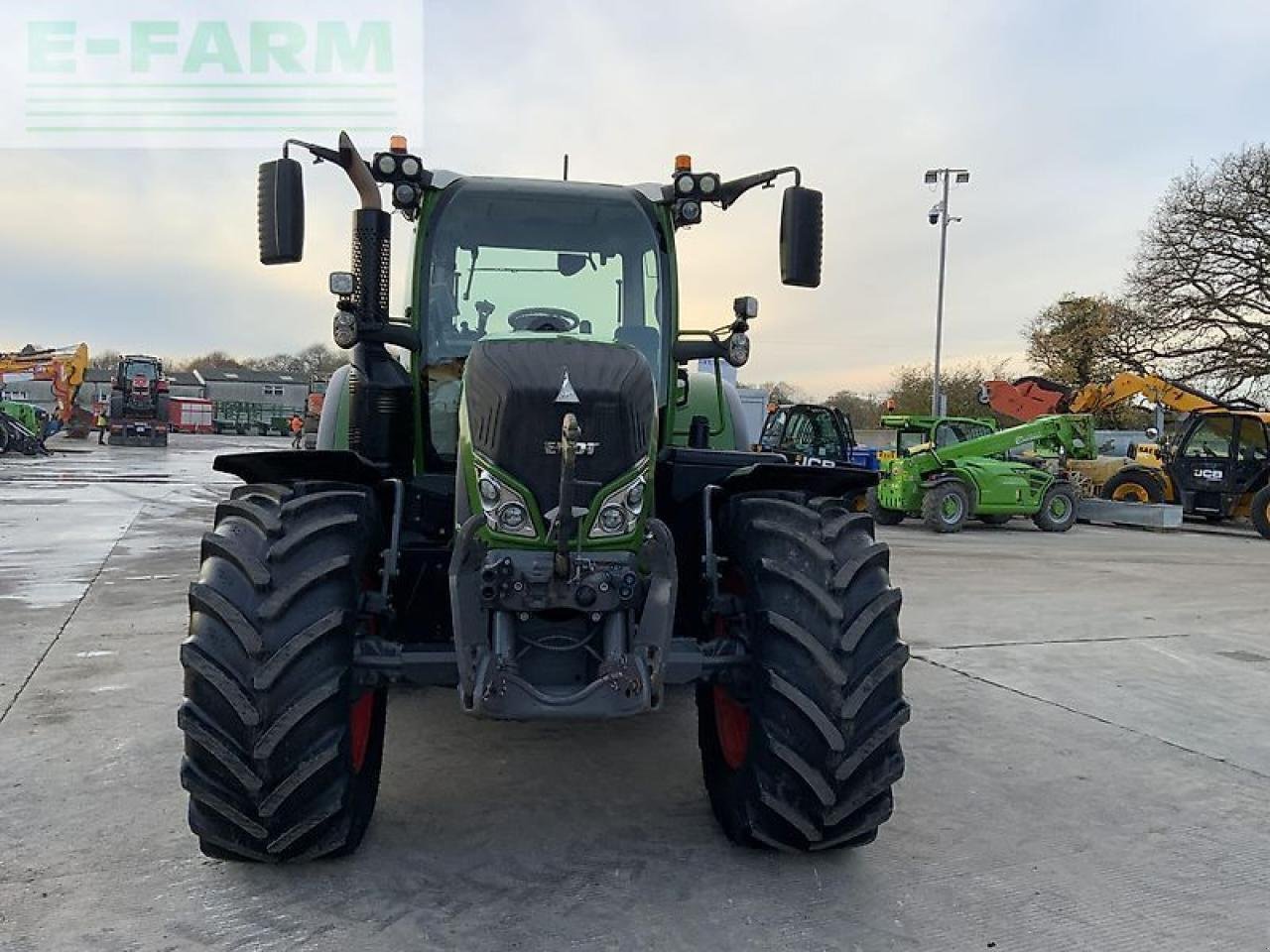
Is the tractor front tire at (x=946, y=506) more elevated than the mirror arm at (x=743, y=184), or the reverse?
the mirror arm at (x=743, y=184)

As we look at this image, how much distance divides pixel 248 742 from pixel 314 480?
97 centimetres

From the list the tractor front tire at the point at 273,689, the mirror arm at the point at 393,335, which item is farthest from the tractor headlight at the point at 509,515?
the mirror arm at the point at 393,335

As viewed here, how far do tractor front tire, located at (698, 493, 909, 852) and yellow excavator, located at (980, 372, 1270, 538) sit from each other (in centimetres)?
1648

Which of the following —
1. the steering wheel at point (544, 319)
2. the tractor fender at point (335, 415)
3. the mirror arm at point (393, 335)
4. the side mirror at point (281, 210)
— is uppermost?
the side mirror at point (281, 210)

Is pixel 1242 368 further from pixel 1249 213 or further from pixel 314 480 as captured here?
pixel 314 480

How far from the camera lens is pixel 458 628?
3025 mm

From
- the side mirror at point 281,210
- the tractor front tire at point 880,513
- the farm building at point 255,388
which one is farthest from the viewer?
the farm building at point 255,388

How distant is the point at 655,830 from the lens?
3.51 m

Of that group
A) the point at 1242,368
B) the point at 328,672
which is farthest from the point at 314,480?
the point at 1242,368

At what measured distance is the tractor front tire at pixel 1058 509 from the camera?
16.5 m

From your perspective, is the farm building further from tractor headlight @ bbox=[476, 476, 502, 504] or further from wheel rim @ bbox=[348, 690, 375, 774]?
tractor headlight @ bbox=[476, 476, 502, 504]

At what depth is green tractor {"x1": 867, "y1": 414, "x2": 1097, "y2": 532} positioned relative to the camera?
51.0ft

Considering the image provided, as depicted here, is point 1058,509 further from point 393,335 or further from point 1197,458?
point 393,335

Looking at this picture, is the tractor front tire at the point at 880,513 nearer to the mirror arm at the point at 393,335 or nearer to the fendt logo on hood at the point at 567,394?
the mirror arm at the point at 393,335
